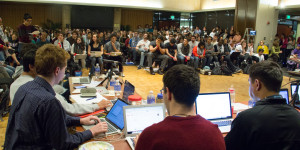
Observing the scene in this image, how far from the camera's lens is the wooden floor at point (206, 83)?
5.96 metres

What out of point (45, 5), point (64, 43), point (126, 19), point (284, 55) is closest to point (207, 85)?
point (64, 43)

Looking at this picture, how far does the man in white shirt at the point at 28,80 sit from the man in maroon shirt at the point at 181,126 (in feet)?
4.40

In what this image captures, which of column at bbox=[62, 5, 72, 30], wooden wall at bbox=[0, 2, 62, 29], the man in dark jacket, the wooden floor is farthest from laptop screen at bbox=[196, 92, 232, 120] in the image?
wooden wall at bbox=[0, 2, 62, 29]

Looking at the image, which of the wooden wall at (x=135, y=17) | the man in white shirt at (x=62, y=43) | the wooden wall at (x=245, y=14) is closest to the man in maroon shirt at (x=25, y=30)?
the man in white shirt at (x=62, y=43)

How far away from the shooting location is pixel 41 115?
4.99 ft

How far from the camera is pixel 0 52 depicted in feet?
17.9

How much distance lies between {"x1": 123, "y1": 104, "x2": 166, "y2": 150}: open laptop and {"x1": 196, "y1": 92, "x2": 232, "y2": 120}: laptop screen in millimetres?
570

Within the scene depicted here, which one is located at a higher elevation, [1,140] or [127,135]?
[127,135]

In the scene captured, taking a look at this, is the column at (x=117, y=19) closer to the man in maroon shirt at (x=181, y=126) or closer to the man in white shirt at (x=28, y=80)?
the man in white shirt at (x=28, y=80)

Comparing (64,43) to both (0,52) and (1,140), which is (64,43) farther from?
(1,140)

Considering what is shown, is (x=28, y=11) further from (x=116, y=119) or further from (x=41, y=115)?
(x=41, y=115)

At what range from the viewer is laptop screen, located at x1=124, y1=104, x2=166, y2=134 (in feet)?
6.26

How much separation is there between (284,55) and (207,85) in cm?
653

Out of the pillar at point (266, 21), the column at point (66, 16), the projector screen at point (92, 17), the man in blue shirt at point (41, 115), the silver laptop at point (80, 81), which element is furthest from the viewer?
the projector screen at point (92, 17)
